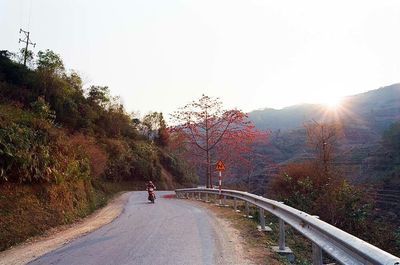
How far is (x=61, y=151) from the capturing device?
722 inches

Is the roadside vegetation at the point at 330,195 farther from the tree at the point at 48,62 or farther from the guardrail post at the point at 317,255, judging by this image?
the tree at the point at 48,62

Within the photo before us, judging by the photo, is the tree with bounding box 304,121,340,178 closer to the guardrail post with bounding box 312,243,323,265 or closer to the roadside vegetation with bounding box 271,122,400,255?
the roadside vegetation with bounding box 271,122,400,255

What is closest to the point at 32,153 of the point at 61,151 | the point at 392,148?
the point at 61,151

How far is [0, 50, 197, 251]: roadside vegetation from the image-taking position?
43.9 ft

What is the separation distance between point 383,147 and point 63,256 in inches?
3477

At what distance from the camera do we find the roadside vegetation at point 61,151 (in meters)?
13.4

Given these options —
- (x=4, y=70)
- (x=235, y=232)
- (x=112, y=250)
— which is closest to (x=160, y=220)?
(x=235, y=232)

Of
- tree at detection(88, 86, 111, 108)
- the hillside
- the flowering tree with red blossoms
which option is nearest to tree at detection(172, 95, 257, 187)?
the flowering tree with red blossoms

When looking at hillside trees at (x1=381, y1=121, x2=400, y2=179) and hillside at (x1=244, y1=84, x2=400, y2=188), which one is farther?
hillside at (x1=244, y1=84, x2=400, y2=188)

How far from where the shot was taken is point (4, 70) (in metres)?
39.5

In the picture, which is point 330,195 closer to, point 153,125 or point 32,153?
point 32,153

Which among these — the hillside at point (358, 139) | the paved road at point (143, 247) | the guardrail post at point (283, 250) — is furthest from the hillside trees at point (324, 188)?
the hillside at point (358, 139)

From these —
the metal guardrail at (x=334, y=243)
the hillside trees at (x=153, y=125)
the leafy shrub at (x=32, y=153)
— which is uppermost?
the hillside trees at (x=153, y=125)

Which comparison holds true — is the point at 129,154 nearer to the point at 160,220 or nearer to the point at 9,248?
the point at 160,220
